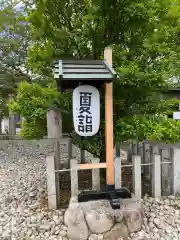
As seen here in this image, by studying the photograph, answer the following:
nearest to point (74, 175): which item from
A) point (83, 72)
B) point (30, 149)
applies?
point (83, 72)

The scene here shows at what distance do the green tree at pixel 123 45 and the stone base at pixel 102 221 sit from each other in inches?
37.9

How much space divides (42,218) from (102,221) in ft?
2.87

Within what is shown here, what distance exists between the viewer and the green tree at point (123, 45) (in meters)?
2.68

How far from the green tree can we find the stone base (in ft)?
3.16

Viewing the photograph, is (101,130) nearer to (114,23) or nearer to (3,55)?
(114,23)

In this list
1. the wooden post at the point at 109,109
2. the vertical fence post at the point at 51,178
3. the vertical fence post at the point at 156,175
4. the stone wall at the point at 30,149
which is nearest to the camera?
the wooden post at the point at 109,109

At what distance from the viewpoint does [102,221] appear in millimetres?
2393

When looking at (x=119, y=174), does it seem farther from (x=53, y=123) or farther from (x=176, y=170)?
(x=53, y=123)

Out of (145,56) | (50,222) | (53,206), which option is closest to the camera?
(50,222)

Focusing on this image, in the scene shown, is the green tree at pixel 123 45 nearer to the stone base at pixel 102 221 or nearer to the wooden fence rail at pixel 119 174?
the wooden fence rail at pixel 119 174

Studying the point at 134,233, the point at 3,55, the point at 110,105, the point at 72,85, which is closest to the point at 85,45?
the point at 72,85

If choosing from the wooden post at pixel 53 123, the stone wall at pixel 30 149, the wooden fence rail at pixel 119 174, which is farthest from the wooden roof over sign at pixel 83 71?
the stone wall at pixel 30 149

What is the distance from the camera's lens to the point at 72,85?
8.89 ft

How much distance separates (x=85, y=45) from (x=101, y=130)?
4.28 feet
